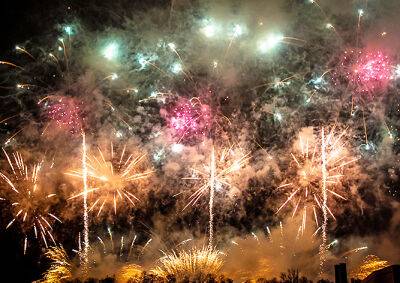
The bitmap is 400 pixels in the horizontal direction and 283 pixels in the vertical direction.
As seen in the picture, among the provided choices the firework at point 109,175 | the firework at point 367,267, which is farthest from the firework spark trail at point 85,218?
the firework at point 367,267

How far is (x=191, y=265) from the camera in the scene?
52.5ft

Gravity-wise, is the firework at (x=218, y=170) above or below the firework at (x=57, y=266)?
above

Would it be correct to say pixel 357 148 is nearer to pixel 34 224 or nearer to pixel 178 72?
pixel 178 72

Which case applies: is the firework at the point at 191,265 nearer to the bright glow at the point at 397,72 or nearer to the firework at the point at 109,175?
the firework at the point at 109,175

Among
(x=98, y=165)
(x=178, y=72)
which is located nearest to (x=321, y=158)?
(x=178, y=72)

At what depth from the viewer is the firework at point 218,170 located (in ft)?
56.5

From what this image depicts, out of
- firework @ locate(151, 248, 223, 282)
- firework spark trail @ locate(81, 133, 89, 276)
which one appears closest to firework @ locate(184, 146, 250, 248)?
firework @ locate(151, 248, 223, 282)

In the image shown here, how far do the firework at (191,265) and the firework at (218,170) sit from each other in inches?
37.9

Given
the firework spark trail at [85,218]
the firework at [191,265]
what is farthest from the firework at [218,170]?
the firework spark trail at [85,218]

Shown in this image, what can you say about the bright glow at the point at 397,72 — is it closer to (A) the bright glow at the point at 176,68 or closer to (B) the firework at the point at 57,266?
(A) the bright glow at the point at 176,68

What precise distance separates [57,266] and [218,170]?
6.93m

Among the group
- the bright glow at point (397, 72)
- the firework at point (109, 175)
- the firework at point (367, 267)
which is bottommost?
the firework at point (367, 267)

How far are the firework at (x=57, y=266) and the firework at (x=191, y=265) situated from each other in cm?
338

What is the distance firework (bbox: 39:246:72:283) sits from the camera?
17281mm
